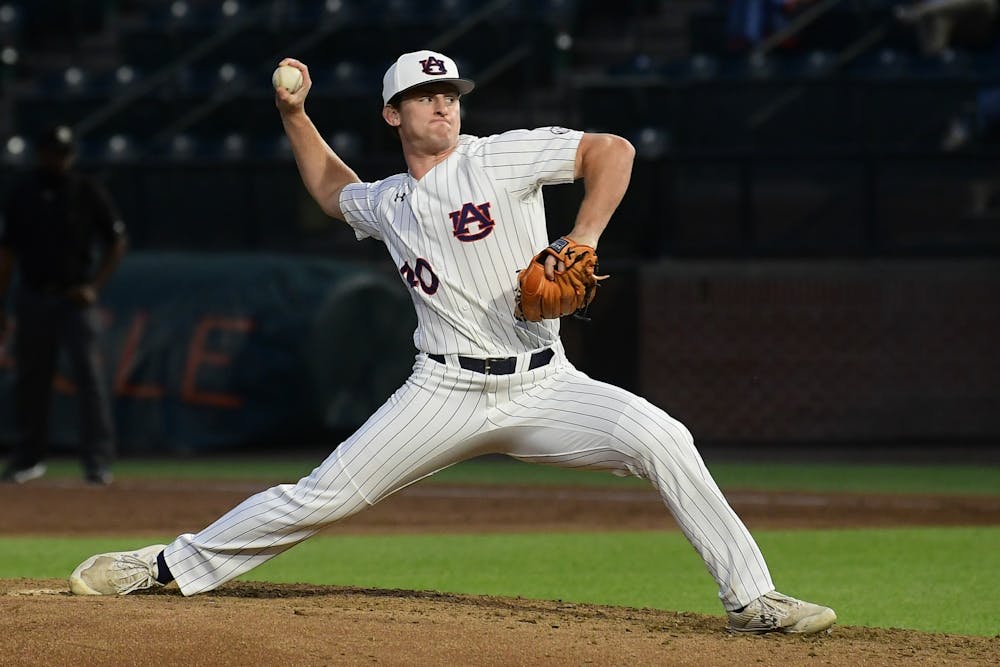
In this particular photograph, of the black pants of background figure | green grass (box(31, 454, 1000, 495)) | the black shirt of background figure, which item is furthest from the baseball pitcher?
green grass (box(31, 454, 1000, 495))

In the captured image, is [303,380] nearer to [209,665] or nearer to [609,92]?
[609,92]

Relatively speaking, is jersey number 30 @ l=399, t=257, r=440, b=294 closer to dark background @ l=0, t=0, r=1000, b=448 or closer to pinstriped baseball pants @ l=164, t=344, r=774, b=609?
pinstriped baseball pants @ l=164, t=344, r=774, b=609

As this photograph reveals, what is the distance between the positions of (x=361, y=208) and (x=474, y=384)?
71cm

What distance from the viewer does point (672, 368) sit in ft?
45.0

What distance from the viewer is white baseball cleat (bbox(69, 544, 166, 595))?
514 cm

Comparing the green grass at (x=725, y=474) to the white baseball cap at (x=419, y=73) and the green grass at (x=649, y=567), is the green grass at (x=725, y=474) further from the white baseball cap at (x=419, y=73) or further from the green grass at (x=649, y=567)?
the white baseball cap at (x=419, y=73)

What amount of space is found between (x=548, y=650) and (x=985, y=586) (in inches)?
102

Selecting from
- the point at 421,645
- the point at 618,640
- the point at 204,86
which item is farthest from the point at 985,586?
the point at 204,86

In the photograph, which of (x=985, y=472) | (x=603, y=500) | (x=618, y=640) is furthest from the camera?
(x=985, y=472)

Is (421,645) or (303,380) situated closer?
(421,645)

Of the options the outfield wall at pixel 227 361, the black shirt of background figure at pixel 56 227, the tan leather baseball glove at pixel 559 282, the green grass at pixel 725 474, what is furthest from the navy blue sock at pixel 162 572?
the outfield wall at pixel 227 361

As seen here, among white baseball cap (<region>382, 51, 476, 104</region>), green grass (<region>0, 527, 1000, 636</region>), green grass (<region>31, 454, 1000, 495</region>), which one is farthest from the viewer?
green grass (<region>31, 454, 1000, 495</region>)

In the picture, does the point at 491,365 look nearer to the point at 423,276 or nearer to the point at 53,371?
the point at 423,276

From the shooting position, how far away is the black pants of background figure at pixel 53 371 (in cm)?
1023
